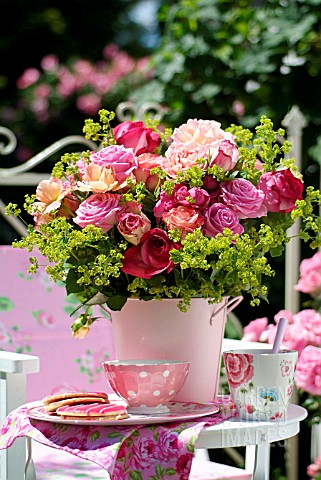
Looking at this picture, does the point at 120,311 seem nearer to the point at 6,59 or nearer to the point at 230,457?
the point at 230,457

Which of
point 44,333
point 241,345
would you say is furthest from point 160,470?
point 44,333

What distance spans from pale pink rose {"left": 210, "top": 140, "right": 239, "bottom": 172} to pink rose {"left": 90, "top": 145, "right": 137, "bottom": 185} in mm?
132

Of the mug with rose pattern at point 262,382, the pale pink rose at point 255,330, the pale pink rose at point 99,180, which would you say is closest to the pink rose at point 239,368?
the mug with rose pattern at point 262,382

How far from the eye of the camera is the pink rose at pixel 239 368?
1649mm

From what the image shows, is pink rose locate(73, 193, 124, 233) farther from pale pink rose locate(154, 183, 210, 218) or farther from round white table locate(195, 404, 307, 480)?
round white table locate(195, 404, 307, 480)

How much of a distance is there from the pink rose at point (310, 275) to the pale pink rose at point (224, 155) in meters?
1.43

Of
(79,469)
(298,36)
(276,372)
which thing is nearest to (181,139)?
(276,372)

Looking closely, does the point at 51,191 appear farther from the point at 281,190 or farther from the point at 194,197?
the point at 281,190

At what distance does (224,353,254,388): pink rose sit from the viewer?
165 cm

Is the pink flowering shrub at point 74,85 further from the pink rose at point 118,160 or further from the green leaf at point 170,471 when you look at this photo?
the green leaf at point 170,471

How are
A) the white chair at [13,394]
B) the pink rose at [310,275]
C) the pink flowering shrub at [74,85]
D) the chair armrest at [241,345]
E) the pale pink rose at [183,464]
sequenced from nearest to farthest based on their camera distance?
the pale pink rose at [183,464], the white chair at [13,394], the chair armrest at [241,345], the pink rose at [310,275], the pink flowering shrub at [74,85]

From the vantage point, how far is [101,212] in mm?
1667

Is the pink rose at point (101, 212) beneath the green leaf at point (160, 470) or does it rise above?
above

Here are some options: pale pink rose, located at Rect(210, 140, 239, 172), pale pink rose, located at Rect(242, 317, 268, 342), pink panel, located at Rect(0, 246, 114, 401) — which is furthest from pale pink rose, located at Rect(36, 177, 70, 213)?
pale pink rose, located at Rect(242, 317, 268, 342)
